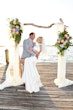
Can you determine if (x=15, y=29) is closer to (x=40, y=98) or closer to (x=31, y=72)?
(x=31, y=72)

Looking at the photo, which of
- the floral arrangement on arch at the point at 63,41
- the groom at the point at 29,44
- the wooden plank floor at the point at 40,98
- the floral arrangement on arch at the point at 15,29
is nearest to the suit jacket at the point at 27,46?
the groom at the point at 29,44

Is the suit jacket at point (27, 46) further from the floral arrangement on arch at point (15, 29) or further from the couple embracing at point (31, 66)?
the floral arrangement on arch at point (15, 29)

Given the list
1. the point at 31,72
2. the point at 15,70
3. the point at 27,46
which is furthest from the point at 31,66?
the point at 15,70

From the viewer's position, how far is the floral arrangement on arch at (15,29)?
6.18 metres

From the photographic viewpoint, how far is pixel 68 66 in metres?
8.73

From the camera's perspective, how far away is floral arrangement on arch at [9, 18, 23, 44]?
618cm

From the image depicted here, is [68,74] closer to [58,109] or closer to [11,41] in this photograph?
[11,41]

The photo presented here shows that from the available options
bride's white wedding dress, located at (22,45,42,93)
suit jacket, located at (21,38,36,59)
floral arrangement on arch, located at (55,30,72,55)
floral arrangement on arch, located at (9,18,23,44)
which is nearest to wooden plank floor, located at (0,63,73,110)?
bride's white wedding dress, located at (22,45,42,93)

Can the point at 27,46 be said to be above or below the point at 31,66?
above

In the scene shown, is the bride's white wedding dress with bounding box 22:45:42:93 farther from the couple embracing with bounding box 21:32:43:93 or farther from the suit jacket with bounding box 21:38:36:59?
the suit jacket with bounding box 21:38:36:59

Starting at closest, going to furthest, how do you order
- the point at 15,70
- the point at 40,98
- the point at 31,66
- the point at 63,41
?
the point at 40,98, the point at 31,66, the point at 63,41, the point at 15,70

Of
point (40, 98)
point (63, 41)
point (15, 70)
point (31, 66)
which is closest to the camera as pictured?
point (40, 98)

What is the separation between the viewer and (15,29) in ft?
20.3

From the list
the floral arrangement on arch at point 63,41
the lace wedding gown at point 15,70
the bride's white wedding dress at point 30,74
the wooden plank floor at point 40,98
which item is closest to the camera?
the wooden plank floor at point 40,98
